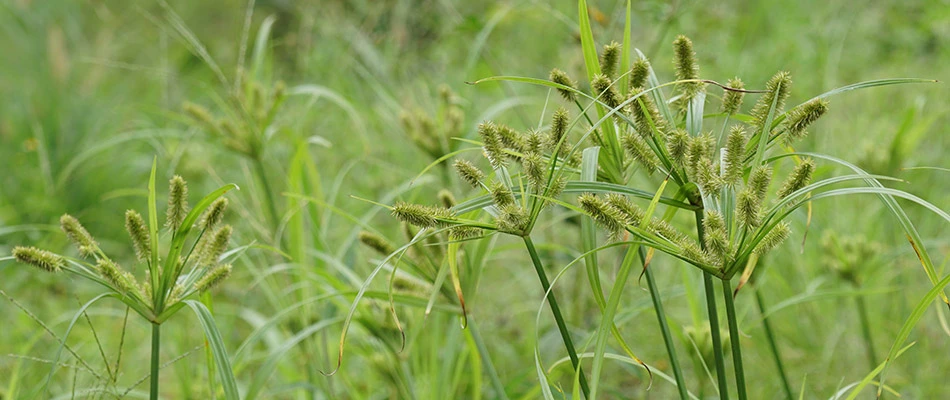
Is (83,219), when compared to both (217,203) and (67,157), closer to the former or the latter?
(67,157)

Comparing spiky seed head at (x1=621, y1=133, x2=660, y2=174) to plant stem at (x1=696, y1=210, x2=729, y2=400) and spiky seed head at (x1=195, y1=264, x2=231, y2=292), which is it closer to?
plant stem at (x1=696, y1=210, x2=729, y2=400)

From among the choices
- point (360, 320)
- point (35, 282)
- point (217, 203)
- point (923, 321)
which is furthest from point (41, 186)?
point (923, 321)

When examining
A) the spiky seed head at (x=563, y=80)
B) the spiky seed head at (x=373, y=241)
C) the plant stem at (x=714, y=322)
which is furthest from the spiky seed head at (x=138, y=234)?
the plant stem at (x=714, y=322)

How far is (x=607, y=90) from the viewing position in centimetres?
80

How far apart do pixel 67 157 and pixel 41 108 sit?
1.69ft

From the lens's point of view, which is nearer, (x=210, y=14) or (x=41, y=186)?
(x=41, y=186)

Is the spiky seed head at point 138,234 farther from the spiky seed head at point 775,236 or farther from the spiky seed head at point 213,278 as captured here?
the spiky seed head at point 775,236

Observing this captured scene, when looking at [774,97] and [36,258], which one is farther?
[36,258]

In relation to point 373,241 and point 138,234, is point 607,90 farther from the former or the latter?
point 138,234

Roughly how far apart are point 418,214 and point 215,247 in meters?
0.32

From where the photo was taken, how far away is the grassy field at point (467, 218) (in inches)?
34.7

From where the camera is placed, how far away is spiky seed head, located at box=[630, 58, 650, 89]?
82 centimetres

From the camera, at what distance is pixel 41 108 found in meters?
3.87

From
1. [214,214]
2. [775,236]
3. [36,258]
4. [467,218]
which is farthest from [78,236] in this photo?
[775,236]
